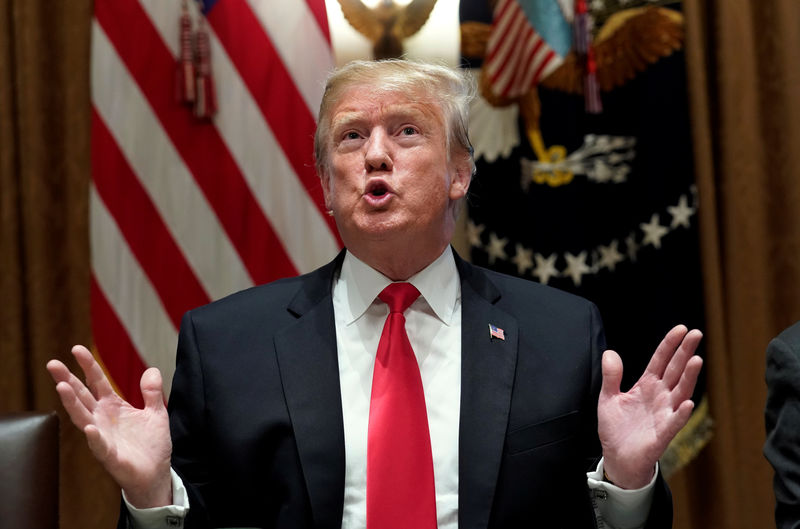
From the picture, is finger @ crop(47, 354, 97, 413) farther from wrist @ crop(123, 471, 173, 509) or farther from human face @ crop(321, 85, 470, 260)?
human face @ crop(321, 85, 470, 260)

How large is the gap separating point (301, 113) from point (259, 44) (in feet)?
0.94

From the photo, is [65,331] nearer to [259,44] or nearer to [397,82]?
[259,44]

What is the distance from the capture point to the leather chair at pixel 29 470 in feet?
5.78

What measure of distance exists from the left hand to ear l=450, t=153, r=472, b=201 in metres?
0.62

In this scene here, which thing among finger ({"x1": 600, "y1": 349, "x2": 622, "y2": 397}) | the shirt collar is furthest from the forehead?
finger ({"x1": 600, "y1": 349, "x2": 622, "y2": 397})

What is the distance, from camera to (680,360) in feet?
5.74

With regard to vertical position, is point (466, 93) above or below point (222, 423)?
above

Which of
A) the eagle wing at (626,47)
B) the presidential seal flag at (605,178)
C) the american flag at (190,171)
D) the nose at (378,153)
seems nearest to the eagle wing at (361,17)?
the american flag at (190,171)

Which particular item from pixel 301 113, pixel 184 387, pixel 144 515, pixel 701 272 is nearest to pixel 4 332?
pixel 301 113

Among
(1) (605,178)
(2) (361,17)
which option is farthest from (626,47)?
(2) (361,17)

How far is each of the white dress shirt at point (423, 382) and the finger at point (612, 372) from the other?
0.17 meters

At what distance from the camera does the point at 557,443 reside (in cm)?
196

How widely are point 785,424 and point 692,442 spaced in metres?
1.48

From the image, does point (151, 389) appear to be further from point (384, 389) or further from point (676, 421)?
point (676, 421)
